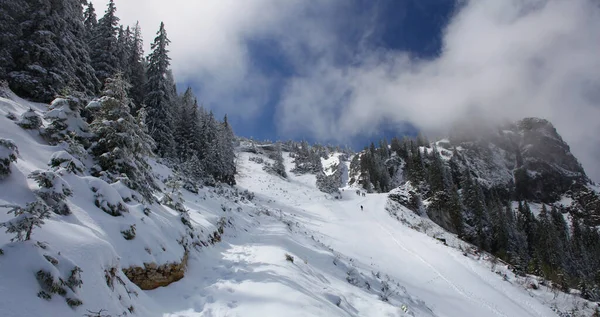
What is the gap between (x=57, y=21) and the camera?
16938 millimetres

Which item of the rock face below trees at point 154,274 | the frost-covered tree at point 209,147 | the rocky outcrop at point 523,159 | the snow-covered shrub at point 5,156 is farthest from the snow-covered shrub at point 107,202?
the rocky outcrop at point 523,159

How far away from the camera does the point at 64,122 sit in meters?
8.43

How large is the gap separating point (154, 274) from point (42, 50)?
17.2m

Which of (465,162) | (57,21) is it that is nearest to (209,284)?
(57,21)

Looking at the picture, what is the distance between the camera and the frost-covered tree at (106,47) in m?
26.8

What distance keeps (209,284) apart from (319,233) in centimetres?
1597

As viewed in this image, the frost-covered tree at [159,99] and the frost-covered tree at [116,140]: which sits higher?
the frost-covered tree at [159,99]

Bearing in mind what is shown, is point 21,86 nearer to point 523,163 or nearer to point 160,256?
point 160,256

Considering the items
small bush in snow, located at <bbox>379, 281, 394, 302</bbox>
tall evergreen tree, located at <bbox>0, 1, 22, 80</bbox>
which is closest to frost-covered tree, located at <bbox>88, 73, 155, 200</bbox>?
small bush in snow, located at <bbox>379, 281, 394, 302</bbox>

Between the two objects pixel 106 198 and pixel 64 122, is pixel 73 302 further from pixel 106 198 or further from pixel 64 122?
pixel 64 122

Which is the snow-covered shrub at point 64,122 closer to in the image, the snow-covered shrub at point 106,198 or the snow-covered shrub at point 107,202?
the snow-covered shrub at point 106,198

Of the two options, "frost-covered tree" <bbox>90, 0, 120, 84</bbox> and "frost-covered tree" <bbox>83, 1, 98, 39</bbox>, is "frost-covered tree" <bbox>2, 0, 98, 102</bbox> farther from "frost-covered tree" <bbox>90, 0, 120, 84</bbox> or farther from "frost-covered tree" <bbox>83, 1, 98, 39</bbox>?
"frost-covered tree" <bbox>83, 1, 98, 39</bbox>

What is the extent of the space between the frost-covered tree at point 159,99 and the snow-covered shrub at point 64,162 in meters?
23.9

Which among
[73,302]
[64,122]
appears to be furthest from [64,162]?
[73,302]
